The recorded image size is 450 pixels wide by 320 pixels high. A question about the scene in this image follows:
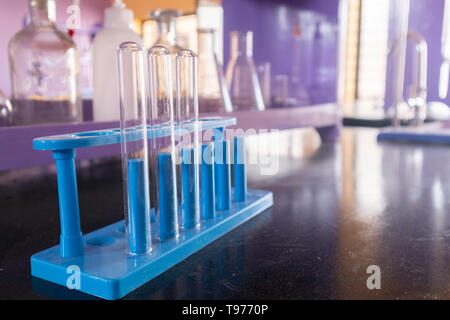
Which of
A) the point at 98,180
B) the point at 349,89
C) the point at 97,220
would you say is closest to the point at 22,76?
the point at 98,180

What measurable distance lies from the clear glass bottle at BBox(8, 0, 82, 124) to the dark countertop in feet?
0.43

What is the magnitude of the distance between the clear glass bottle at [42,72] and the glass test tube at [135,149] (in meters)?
0.38

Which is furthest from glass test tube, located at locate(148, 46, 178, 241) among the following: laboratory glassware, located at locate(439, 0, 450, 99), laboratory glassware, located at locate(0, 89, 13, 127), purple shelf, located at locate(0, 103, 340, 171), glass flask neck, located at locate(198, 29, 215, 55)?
laboratory glassware, located at locate(439, 0, 450, 99)

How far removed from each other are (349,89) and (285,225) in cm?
328

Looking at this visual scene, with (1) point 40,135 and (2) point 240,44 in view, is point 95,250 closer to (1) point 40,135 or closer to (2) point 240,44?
(1) point 40,135

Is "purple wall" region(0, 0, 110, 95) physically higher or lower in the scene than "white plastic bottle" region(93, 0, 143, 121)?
higher

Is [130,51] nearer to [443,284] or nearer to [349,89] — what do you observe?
[443,284]

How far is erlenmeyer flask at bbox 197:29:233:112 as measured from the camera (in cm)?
87

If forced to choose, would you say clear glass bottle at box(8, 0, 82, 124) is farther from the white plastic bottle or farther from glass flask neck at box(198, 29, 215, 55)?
glass flask neck at box(198, 29, 215, 55)

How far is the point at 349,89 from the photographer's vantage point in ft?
11.6

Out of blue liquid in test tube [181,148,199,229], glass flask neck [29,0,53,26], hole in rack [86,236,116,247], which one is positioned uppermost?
glass flask neck [29,0,53,26]

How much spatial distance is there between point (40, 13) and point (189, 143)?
0.42 metres

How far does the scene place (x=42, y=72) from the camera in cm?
69

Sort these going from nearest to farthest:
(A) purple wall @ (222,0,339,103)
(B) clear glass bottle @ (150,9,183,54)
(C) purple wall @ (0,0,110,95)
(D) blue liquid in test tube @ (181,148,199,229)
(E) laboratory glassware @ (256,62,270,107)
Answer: (D) blue liquid in test tube @ (181,148,199,229) < (B) clear glass bottle @ (150,9,183,54) < (E) laboratory glassware @ (256,62,270,107) < (A) purple wall @ (222,0,339,103) < (C) purple wall @ (0,0,110,95)
